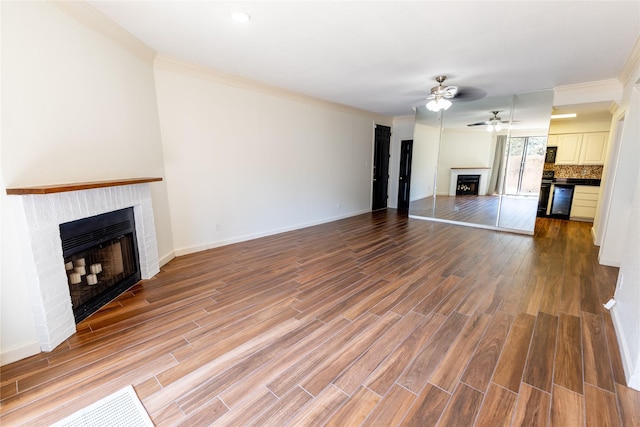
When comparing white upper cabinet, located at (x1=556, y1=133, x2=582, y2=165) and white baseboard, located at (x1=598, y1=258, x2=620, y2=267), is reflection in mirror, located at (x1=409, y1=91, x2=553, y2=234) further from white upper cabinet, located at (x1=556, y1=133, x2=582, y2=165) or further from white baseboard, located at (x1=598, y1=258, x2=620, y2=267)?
white upper cabinet, located at (x1=556, y1=133, x2=582, y2=165)

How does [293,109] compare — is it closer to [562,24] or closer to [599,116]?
[562,24]

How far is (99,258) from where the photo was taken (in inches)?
98.9

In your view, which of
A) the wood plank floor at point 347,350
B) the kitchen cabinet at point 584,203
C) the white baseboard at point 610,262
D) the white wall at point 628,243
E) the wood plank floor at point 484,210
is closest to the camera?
the wood plank floor at point 347,350

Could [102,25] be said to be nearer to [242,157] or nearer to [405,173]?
[242,157]

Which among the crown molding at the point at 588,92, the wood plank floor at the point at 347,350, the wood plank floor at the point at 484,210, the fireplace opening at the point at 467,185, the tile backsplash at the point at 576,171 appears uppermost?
the crown molding at the point at 588,92

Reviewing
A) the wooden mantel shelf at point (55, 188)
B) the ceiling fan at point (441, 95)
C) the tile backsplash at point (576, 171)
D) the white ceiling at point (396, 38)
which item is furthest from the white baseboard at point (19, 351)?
the tile backsplash at point (576, 171)

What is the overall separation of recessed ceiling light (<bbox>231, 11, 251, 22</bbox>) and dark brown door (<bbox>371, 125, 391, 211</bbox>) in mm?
5125

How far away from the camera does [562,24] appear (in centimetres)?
238

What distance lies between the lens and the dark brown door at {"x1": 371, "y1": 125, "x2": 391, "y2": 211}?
7146 millimetres

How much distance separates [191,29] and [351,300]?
309 centimetres

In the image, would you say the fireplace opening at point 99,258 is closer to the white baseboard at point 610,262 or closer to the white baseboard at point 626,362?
the white baseboard at point 626,362

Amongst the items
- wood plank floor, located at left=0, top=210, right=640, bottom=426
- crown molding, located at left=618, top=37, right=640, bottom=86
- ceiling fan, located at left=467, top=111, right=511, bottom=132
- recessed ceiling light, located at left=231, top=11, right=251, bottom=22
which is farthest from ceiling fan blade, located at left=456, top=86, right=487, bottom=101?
recessed ceiling light, located at left=231, top=11, right=251, bottom=22

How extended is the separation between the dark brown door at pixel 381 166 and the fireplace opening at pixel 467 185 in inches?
76.3

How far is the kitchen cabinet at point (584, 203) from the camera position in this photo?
5.84 m
